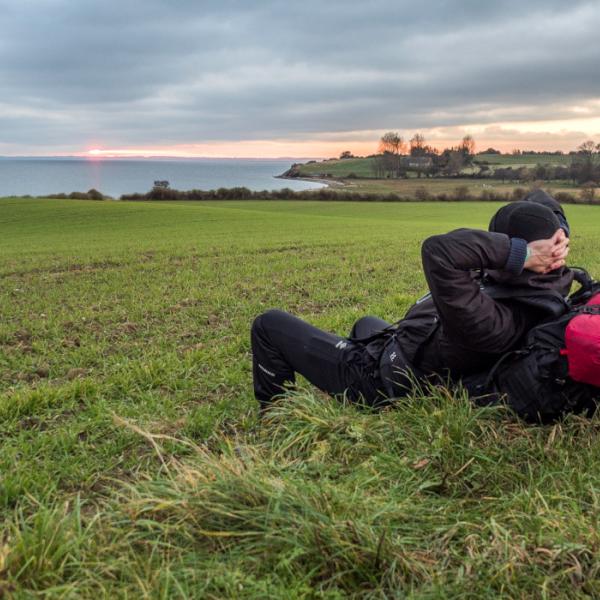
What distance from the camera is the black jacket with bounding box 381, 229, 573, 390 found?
8.88ft

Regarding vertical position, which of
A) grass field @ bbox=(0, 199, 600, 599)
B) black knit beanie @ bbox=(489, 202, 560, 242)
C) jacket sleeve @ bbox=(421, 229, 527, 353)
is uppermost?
black knit beanie @ bbox=(489, 202, 560, 242)

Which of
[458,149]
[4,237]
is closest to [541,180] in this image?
[458,149]

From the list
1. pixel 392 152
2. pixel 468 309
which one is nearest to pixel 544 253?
pixel 468 309

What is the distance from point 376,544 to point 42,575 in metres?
1.12

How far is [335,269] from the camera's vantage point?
40.9ft

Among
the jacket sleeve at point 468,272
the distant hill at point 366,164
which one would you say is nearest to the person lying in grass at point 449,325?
the jacket sleeve at point 468,272

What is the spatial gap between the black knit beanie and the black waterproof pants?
1.08m

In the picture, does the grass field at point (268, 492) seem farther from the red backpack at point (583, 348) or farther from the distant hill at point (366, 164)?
the distant hill at point (366, 164)

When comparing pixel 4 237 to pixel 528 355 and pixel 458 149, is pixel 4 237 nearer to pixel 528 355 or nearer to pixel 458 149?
pixel 528 355

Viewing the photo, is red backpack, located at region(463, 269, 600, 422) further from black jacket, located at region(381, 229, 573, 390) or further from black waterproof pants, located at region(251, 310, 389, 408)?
black waterproof pants, located at region(251, 310, 389, 408)

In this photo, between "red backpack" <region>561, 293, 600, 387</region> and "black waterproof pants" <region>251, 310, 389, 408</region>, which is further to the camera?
"black waterproof pants" <region>251, 310, 389, 408</region>

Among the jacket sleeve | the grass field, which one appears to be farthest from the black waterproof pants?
the jacket sleeve

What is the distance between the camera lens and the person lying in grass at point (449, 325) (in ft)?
8.94

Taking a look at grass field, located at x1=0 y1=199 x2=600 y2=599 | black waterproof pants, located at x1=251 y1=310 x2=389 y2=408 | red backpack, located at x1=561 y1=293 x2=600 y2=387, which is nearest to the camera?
grass field, located at x1=0 y1=199 x2=600 y2=599
